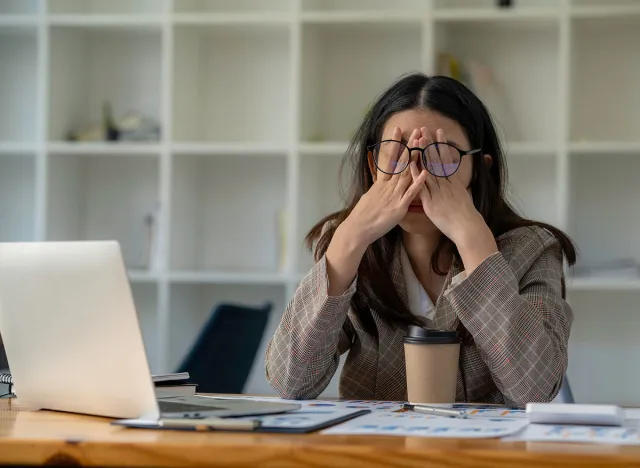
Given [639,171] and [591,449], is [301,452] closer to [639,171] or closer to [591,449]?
[591,449]

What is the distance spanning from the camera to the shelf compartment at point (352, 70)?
12.0 ft

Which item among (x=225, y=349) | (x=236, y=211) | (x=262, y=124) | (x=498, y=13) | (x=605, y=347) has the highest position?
(x=498, y=13)

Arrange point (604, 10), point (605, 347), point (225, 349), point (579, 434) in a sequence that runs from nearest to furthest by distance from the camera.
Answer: point (579, 434)
point (225, 349)
point (604, 10)
point (605, 347)

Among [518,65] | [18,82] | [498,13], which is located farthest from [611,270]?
[18,82]

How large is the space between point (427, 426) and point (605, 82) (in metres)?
2.79

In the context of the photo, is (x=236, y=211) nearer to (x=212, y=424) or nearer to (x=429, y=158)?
(x=429, y=158)

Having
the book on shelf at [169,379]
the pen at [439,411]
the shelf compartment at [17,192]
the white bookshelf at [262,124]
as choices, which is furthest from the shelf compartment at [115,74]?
the pen at [439,411]

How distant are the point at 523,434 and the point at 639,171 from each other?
2738 mm

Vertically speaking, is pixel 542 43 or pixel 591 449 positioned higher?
pixel 542 43

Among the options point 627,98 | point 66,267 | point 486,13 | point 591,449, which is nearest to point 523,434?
point 591,449

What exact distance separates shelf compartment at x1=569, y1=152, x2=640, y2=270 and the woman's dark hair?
71.1 inches

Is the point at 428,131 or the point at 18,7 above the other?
the point at 18,7

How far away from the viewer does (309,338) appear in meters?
1.53

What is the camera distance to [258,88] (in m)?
3.76
